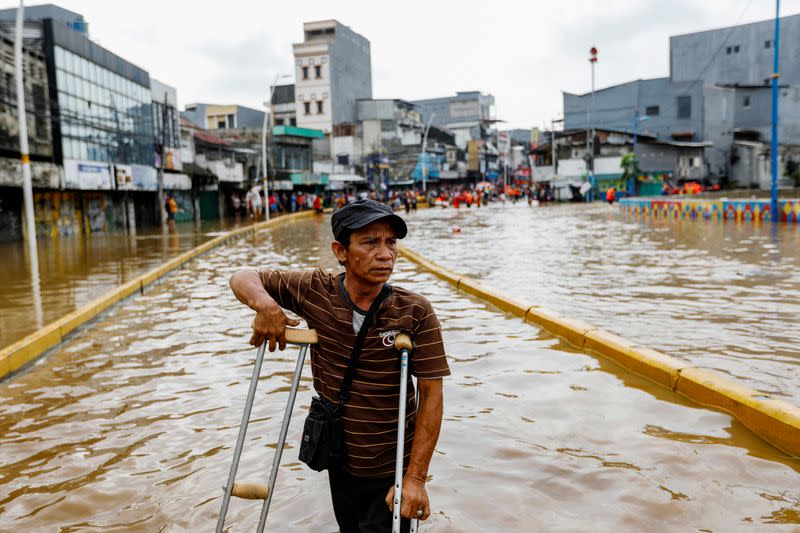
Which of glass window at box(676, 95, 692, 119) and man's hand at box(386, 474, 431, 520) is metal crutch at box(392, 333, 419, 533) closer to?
man's hand at box(386, 474, 431, 520)

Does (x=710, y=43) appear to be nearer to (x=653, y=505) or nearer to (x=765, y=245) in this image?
(x=765, y=245)

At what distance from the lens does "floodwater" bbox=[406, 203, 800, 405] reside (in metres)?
6.57

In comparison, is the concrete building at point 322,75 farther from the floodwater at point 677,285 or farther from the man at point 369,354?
the man at point 369,354

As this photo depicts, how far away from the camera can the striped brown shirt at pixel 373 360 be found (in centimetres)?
259

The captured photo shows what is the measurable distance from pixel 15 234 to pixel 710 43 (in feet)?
181

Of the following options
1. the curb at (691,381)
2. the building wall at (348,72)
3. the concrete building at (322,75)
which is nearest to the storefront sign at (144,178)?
the curb at (691,381)

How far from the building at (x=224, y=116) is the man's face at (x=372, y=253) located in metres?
68.9

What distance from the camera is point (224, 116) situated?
70.1 meters

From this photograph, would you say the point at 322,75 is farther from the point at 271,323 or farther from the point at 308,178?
the point at 271,323

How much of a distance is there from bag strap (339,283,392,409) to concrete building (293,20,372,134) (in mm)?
72385

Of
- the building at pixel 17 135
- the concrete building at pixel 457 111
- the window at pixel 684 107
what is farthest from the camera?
the concrete building at pixel 457 111

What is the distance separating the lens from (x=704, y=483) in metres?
3.86

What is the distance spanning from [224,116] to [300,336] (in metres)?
71.0

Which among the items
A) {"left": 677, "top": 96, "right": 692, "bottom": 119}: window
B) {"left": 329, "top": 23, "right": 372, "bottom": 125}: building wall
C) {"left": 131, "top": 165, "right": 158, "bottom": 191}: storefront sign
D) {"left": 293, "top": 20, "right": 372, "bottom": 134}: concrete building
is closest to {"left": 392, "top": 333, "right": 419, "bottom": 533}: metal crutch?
{"left": 131, "top": 165, "right": 158, "bottom": 191}: storefront sign
